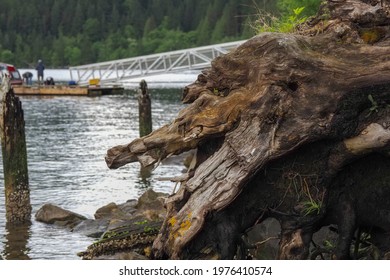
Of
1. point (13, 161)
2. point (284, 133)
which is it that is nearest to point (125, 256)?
point (284, 133)

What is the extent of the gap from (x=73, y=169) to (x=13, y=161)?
11560mm

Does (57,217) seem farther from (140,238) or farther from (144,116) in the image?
(144,116)

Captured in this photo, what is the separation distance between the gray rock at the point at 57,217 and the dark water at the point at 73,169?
0.77 ft

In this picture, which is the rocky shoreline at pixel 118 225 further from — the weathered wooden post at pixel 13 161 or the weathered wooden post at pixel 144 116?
the weathered wooden post at pixel 144 116

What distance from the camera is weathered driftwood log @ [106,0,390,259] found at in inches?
404

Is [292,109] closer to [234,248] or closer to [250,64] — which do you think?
[250,64]

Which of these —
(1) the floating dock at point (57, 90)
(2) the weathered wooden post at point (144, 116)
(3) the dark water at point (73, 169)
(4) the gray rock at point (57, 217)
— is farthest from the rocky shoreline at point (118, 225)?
(1) the floating dock at point (57, 90)

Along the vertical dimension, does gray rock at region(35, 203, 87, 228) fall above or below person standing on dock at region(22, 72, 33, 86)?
above

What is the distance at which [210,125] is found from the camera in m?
10.9

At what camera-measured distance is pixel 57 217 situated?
71.3ft

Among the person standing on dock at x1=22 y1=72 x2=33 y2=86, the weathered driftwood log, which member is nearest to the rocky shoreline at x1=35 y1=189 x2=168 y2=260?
the weathered driftwood log

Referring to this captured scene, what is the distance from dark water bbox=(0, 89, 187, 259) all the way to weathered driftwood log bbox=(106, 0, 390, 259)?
692cm

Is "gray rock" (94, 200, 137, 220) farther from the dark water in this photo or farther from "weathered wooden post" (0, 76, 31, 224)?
"weathered wooden post" (0, 76, 31, 224)
